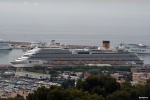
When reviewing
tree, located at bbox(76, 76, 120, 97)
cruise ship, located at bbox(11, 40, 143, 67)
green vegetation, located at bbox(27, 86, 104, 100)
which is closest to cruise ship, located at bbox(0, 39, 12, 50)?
cruise ship, located at bbox(11, 40, 143, 67)

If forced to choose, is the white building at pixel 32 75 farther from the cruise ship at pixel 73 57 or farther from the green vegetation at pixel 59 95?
the green vegetation at pixel 59 95

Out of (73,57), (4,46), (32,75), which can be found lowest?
(32,75)

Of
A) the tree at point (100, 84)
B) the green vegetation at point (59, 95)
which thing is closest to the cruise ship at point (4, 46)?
the tree at point (100, 84)

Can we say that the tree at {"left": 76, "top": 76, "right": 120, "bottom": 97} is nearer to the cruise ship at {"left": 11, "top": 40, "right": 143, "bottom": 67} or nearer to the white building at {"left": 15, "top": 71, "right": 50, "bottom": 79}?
the white building at {"left": 15, "top": 71, "right": 50, "bottom": 79}

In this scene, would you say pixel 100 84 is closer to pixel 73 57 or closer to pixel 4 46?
pixel 73 57

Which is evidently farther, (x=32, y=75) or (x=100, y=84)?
(x=32, y=75)

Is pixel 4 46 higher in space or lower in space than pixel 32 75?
higher

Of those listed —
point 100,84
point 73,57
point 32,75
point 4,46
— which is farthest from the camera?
point 4,46

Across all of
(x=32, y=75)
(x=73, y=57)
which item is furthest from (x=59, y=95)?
(x=73, y=57)

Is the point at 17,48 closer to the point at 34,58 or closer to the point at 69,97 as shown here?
the point at 34,58

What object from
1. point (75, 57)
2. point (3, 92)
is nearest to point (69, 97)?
point (3, 92)
